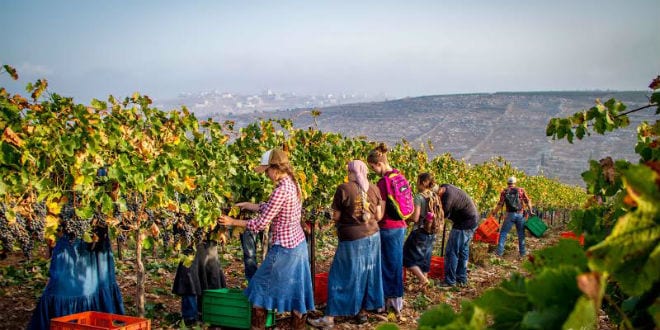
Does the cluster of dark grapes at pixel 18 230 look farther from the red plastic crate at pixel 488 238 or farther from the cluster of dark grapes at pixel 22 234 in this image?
the red plastic crate at pixel 488 238

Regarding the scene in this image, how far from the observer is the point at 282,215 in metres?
5.23

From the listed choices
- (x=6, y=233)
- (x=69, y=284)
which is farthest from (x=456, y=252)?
(x=6, y=233)

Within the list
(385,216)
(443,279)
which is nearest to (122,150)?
(385,216)

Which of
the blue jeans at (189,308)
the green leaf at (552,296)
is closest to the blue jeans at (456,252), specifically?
the blue jeans at (189,308)

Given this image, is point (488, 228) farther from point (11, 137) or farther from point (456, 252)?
point (11, 137)

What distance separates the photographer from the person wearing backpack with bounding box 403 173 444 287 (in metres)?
7.91

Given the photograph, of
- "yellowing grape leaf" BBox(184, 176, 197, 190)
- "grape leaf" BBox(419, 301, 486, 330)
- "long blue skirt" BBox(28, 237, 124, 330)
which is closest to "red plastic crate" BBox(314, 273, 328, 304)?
"yellowing grape leaf" BBox(184, 176, 197, 190)

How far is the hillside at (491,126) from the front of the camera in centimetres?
8294

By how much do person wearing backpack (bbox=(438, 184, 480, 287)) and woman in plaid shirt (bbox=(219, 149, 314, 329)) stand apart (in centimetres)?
400

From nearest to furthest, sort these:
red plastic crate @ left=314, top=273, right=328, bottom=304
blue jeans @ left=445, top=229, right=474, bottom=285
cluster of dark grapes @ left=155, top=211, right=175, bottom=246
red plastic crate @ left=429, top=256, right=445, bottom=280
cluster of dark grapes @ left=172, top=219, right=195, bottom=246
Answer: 1. cluster of dark grapes @ left=155, top=211, right=175, bottom=246
2. cluster of dark grapes @ left=172, top=219, right=195, bottom=246
3. red plastic crate @ left=314, top=273, right=328, bottom=304
4. blue jeans @ left=445, top=229, right=474, bottom=285
5. red plastic crate @ left=429, top=256, right=445, bottom=280

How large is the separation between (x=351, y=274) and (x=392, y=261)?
37.1 inches

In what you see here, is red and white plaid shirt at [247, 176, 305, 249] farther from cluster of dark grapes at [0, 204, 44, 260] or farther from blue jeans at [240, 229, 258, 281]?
blue jeans at [240, 229, 258, 281]

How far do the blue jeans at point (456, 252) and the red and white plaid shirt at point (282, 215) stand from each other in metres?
4.33

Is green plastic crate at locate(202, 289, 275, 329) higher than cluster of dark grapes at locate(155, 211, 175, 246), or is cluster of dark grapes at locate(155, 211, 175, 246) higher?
cluster of dark grapes at locate(155, 211, 175, 246)
